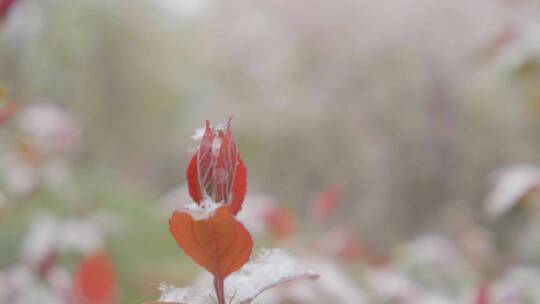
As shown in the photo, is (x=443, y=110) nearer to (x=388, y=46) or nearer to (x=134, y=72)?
(x=388, y=46)

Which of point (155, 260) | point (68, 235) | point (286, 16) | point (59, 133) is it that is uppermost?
point (286, 16)

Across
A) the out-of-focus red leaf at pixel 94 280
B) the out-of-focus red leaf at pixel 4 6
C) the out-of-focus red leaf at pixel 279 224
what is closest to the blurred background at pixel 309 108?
the out-of-focus red leaf at pixel 279 224

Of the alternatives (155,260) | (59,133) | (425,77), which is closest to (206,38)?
(425,77)

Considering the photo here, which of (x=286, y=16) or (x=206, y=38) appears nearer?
(x=286, y=16)

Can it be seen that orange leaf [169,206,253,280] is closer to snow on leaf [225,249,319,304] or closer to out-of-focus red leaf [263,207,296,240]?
snow on leaf [225,249,319,304]

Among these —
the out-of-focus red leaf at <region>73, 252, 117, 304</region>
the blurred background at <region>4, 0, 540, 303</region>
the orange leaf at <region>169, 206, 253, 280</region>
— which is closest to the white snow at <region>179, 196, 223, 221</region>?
the orange leaf at <region>169, 206, 253, 280</region>

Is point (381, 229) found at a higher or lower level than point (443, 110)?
lower

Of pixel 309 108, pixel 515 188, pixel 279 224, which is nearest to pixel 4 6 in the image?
pixel 279 224

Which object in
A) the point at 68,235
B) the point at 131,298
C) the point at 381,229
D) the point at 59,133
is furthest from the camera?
the point at 381,229
